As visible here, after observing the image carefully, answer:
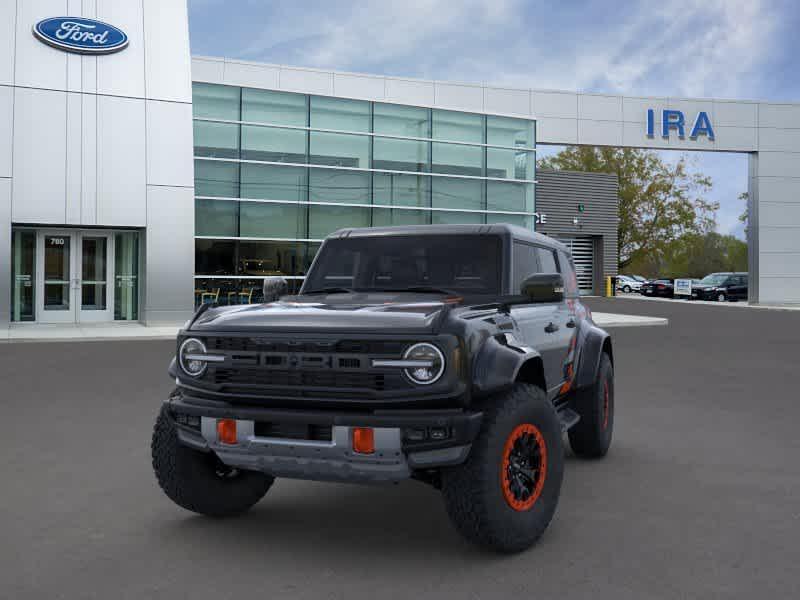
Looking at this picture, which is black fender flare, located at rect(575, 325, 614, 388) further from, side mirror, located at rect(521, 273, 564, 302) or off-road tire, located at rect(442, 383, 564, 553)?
off-road tire, located at rect(442, 383, 564, 553)

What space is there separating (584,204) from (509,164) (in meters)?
22.1

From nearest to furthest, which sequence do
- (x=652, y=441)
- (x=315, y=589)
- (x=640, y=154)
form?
(x=315, y=589) → (x=652, y=441) → (x=640, y=154)

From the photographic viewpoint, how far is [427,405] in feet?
14.1

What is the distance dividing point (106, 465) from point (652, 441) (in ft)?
15.5

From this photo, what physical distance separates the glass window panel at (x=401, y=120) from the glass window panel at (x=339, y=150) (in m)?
0.86

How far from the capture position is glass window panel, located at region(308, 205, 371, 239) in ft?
94.3

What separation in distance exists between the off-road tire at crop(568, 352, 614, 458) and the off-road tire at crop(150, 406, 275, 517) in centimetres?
283

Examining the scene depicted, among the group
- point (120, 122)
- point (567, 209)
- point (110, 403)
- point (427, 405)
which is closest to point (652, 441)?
point (427, 405)

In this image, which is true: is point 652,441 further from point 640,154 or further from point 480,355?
point 640,154

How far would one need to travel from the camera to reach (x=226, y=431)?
4.46 m

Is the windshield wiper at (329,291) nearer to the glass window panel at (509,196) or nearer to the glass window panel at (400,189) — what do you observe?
the glass window panel at (400,189)

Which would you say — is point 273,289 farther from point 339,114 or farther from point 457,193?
point 457,193

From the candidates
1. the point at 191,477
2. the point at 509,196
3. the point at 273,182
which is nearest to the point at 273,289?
the point at 191,477

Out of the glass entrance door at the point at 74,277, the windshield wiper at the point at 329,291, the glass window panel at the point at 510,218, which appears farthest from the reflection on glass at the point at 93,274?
the windshield wiper at the point at 329,291
